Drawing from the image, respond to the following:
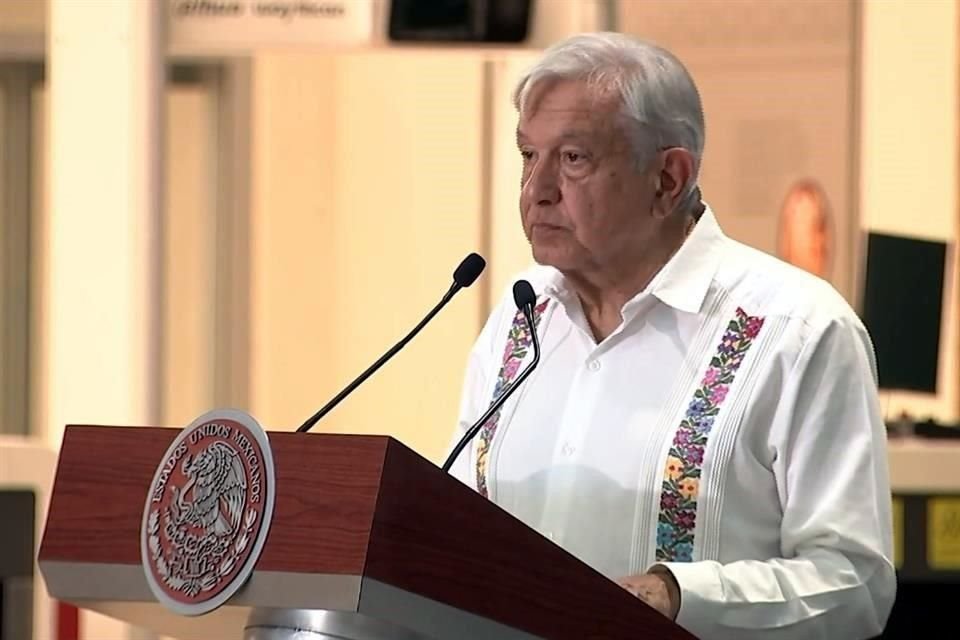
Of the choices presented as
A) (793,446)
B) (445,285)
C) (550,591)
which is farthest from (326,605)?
(445,285)

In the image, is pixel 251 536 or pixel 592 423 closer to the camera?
pixel 251 536

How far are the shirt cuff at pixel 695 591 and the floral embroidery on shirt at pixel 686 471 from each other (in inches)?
5.4

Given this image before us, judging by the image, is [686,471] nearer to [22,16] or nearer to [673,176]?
[673,176]

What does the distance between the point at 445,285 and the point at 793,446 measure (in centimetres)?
251

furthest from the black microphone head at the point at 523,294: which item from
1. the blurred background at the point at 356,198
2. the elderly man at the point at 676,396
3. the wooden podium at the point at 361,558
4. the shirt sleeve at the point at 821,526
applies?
the blurred background at the point at 356,198

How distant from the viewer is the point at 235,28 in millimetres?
3535

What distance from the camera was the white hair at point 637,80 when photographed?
214 centimetres

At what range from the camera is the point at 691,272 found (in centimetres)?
221

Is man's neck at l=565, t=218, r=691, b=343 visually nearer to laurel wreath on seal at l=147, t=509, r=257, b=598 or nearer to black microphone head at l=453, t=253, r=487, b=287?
black microphone head at l=453, t=253, r=487, b=287

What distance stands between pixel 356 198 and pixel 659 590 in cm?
309

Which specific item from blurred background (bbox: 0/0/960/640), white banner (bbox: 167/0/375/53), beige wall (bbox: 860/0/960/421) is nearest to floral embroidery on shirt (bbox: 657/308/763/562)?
blurred background (bbox: 0/0/960/640)

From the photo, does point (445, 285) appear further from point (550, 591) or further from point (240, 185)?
point (550, 591)

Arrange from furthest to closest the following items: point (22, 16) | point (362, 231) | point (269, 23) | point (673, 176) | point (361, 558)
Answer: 1. point (362, 231)
2. point (22, 16)
3. point (269, 23)
4. point (673, 176)
5. point (361, 558)

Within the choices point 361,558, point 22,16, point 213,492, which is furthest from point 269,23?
point 361,558
